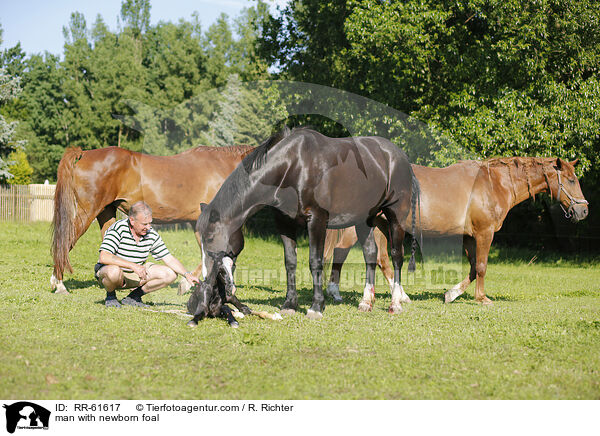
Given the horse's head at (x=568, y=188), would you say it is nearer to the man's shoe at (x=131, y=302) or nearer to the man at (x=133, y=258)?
the man at (x=133, y=258)

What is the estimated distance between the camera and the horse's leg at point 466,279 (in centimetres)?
884

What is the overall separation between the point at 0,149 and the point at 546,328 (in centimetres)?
3098

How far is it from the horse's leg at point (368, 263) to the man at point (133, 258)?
2517 millimetres

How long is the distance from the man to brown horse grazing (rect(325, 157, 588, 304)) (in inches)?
114

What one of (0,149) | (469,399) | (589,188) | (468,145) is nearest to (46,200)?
(0,149)

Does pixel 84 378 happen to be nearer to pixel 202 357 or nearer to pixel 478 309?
pixel 202 357

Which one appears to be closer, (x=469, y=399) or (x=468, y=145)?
(x=469, y=399)

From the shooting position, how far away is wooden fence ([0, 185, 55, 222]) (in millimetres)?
27609

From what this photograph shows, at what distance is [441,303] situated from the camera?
8.89 m

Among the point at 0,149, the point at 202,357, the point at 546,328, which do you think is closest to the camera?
the point at 202,357

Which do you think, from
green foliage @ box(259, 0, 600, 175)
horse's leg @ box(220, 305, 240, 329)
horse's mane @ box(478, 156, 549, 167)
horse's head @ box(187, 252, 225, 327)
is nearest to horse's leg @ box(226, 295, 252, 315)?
horse's leg @ box(220, 305, 240, 329)

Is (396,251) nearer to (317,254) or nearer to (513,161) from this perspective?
(317,254)

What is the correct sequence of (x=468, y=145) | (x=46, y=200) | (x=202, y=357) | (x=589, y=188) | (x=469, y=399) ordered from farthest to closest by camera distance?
(x=46, y=200), (x=589, y=188), (x=468, y=145), (x=202, y=357), (x=469, y=399)
